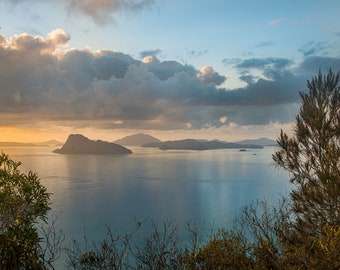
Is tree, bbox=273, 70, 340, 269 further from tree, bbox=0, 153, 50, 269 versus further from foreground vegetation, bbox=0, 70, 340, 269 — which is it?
tree, bbox=0, 153, 50, 269

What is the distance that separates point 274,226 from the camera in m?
11.8

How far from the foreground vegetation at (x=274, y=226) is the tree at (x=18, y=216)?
0.02 meters

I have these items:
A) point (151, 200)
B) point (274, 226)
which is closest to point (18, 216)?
point (274, 226)

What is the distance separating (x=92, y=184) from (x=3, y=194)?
63163 millimetres

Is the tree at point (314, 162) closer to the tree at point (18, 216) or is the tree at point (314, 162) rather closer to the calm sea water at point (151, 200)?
the tree at point (18, 216)

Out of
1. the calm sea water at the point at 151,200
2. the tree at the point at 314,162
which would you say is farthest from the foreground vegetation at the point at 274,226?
the calm sea water at the point at 151,200

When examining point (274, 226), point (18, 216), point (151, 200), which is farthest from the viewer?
point (151, 200)

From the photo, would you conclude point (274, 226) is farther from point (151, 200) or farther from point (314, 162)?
point (151, 200)

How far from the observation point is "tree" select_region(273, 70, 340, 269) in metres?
10.8

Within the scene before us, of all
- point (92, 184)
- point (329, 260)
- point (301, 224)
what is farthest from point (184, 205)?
point (329, 260)

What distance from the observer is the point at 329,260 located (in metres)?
8.04

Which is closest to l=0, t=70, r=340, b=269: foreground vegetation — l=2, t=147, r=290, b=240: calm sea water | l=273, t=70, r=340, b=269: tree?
l=273, t=70, r=340, b=269: tree

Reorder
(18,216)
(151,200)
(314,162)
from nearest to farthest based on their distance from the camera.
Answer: (18,216)
(314,162)
(151,200)

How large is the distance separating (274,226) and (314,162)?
323 cm
